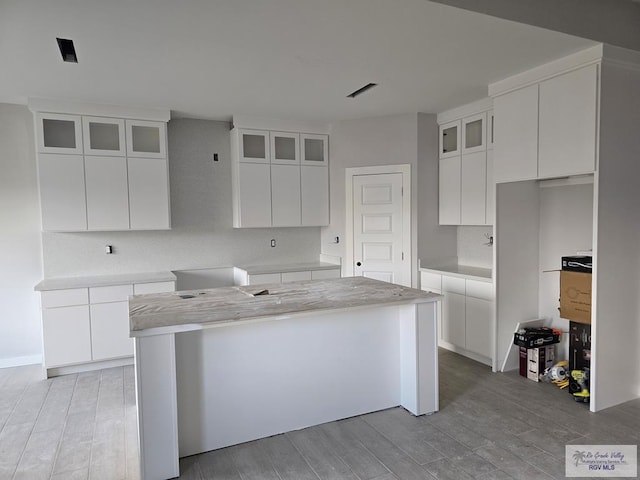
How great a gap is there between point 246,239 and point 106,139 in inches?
73.0

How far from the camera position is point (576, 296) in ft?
10.9

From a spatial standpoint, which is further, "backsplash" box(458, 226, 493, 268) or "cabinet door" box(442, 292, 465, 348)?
"backsplash" box(458, 226, 493, 268)

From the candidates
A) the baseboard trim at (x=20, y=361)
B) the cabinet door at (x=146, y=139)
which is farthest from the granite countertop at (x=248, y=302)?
the baseboard trim at (x=20, y=361)

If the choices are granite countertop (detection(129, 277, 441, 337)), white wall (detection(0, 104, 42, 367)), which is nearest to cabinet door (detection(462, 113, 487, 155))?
granite countertop (detection(129, 277, 441, 337))

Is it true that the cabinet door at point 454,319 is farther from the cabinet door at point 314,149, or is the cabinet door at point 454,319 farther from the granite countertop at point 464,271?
the cabinet door at point 314,149

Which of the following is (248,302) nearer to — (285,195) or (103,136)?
(285,195)

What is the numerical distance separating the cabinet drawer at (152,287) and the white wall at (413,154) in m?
2.24

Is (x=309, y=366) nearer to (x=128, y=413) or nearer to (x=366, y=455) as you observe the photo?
(x=366, y=455)

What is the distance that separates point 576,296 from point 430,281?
151 cm

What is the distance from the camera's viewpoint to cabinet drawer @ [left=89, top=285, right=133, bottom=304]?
3.95 metres

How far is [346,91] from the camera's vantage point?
12.6 ft

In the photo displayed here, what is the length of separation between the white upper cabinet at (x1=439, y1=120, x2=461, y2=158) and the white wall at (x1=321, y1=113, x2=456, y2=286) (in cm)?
8

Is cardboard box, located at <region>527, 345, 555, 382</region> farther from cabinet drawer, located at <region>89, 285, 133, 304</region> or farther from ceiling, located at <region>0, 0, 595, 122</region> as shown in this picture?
cabinet drawer, located at <region>89, 285, 133, 304</region>

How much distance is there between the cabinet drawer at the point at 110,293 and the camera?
3949 mm
